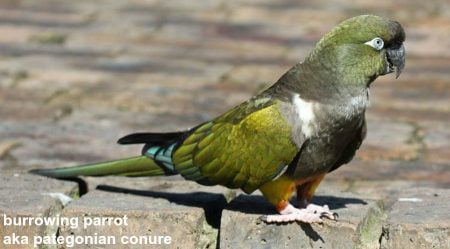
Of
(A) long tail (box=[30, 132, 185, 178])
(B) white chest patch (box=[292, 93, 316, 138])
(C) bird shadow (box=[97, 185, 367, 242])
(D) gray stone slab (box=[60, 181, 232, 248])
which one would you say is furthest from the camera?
(A) long tail (box=[30, 132, 185, 178])

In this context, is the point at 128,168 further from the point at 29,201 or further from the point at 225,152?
the point at 225,152

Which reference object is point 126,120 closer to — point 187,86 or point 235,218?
point 187,86

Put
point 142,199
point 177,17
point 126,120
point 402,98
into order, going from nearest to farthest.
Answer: point 142,199 → point 126,120 → point 402,98 → point 177,17

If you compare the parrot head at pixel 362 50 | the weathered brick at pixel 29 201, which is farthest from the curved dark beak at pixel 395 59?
the weathered brick at pixel 29 201

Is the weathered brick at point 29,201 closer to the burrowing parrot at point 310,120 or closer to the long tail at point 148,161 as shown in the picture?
the long tail at point 148,161

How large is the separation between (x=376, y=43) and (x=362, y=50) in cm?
7

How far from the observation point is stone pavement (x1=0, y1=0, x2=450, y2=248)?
4449 millimetres

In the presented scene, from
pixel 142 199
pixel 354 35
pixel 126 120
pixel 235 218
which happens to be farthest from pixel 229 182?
pixel 126 120

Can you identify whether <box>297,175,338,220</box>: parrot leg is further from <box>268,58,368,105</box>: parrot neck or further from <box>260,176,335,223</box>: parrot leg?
<box>268,58,368,105</box>: parrot neck

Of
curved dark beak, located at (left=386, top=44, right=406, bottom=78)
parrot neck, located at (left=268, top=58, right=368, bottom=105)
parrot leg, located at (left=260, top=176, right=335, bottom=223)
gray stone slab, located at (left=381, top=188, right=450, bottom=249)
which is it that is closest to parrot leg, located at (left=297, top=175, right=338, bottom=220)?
parrot leg, located at (left=260, top=176, right=335, bottom=223)

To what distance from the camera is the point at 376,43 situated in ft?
14.0

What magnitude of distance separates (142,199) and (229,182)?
18.7 inches

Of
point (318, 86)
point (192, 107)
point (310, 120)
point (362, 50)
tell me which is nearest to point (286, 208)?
point (310, 120)

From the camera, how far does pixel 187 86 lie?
738cm
